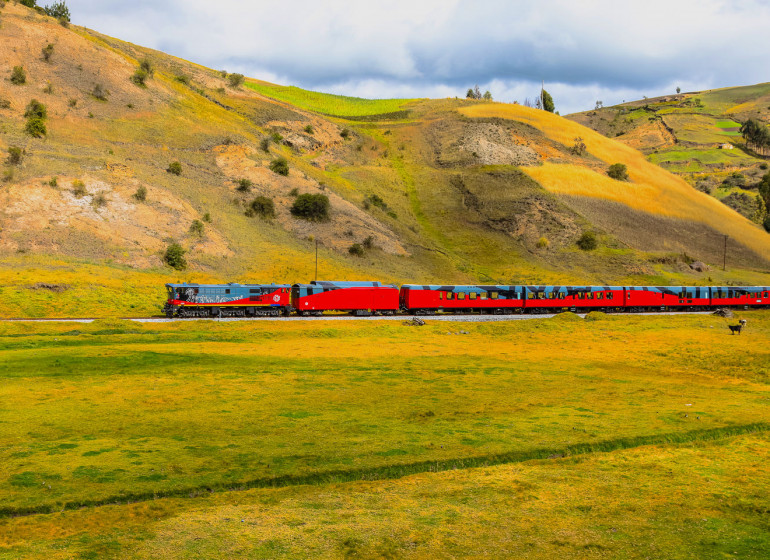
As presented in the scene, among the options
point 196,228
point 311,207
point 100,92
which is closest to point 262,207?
point 311,207

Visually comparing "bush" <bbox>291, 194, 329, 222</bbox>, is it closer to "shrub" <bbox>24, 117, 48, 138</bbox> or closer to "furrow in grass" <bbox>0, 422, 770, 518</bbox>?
"shrub" <bbox>24, 117, 48, 138</bbox>

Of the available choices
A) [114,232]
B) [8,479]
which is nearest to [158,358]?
[8,479]

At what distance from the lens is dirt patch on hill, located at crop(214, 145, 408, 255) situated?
10456 centimetres

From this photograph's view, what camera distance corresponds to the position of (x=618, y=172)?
146 metres

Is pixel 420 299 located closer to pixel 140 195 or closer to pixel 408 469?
pixel 140 195

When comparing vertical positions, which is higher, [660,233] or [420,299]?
[660,233]

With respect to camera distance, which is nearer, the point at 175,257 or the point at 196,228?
the point at 175,257

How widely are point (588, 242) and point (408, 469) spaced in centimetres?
Answer: 10724

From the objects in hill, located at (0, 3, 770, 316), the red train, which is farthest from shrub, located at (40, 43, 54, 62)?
the red train

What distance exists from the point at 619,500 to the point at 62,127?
104 m

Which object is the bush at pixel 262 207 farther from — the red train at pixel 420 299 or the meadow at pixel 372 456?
the meadow at pixel 372 456

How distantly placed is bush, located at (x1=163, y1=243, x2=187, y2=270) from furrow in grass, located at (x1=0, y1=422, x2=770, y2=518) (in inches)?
2691

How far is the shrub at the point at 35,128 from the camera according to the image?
298ft

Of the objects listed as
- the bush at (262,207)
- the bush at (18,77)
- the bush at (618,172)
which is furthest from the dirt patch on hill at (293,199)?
the bush at (618,172)
